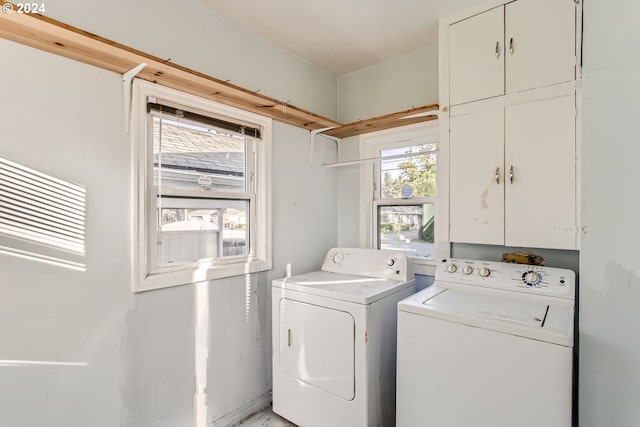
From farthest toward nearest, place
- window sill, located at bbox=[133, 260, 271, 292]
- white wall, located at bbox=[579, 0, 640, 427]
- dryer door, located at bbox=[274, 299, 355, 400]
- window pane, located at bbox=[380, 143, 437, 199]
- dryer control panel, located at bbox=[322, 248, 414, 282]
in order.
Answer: window pane, located at bbox=[380, 143, 437, 199] < dryer control panel, located at bbox=[322, 248, 414, 282] < dryer door, located at bbox=[274, 299, 355, 400] < window sill, located at bbox=[133, 260, 271, 292] < white wall, located at bbox=[579, 0, 640, 427]

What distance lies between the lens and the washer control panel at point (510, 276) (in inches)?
59.3

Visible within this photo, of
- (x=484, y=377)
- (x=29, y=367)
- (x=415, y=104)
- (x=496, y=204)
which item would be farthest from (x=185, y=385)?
(x=415, y=104)

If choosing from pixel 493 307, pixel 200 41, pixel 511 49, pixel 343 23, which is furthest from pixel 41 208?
pixel 511 49

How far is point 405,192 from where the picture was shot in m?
2.45

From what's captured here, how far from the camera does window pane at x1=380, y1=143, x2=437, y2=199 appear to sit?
2332mm

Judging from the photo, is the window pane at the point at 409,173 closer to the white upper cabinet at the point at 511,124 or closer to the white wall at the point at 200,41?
the white upper cabinet at the point at 511,124

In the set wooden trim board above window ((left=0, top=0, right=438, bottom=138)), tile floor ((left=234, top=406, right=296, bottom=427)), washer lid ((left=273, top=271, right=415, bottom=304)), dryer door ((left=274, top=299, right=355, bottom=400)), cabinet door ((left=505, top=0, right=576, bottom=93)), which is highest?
cabinet door ((left=505, top=0, right=576, bottom=93))

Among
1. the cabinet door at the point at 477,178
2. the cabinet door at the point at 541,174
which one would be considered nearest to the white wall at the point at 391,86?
the cabinet door at the point at 477,178

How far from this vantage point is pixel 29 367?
1281 mm

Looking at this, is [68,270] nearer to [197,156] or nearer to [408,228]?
[197,156]

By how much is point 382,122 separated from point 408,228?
0.85 meters

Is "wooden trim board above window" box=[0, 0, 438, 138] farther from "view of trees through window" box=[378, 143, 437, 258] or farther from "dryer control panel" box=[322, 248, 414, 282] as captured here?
"dryer control panel" box=[322, 248, 414, 282]

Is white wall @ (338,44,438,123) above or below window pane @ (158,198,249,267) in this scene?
above

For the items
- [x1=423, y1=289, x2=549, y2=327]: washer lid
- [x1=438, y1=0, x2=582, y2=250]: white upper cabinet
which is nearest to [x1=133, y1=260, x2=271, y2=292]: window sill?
[x1=423, y1=289, x2=549, y2=327]: washer lid
